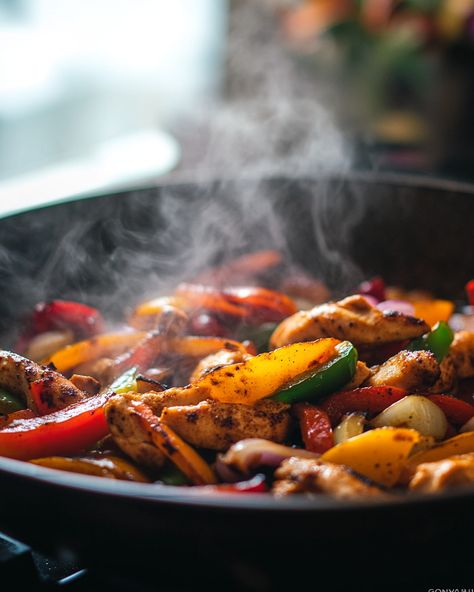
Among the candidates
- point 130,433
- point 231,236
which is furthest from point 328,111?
point 130,433

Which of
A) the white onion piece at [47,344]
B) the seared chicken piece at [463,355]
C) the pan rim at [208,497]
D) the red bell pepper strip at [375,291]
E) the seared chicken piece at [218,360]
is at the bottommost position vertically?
the pan rim at [208,497]

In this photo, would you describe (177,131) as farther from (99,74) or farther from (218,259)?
(99,74)

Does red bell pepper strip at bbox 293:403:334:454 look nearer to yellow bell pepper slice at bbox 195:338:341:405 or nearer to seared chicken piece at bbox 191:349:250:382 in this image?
yellow bell pepper slice at bbox 195:338:341:405

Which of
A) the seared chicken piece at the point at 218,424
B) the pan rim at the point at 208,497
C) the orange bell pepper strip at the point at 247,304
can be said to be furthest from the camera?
the orange bell pepper strip at the point at 247,304

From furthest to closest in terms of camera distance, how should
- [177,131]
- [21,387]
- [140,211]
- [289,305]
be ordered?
1. [177,131]
2. [140,211]
3. [289,305]
4. [21,387]

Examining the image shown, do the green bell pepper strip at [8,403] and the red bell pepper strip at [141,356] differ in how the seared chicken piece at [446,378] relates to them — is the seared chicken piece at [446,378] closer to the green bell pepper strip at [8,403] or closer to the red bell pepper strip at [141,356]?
the red bell pepper strip at [141,356]

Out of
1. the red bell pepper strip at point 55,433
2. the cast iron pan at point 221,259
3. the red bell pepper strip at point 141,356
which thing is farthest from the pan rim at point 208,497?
the red bell pepper strip at point 141,356

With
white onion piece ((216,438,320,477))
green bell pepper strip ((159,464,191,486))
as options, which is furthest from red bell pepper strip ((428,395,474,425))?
green bell pepper strip ((159,464,191,486))

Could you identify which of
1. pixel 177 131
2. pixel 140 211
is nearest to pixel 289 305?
pixel 140 211
